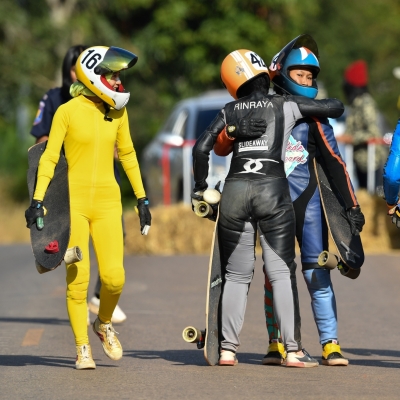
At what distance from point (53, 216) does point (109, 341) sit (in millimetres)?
856

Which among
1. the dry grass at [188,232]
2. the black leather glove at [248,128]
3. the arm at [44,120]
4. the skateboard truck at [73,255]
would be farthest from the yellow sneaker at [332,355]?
the dry grass at [188,232]

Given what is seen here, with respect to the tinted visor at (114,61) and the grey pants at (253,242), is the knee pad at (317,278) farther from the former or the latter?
the tinted visor at (114,61)

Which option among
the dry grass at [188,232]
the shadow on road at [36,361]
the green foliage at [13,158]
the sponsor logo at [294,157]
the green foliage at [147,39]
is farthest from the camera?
the green foliage at [147,39]

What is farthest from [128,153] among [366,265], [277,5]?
[277,5]

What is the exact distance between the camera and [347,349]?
9.23 meters

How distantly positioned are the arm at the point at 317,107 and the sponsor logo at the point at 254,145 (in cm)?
31

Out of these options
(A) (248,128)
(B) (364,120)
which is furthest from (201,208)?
(B) (364,120)

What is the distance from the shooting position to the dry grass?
17203 millimetres

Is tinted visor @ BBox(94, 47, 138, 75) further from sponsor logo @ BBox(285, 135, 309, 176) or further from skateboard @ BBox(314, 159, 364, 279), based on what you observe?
skateboard @ BBox(314, 159, 364, 279)

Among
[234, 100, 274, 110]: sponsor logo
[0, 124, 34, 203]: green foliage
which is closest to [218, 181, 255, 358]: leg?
[234, 100, 274, 110]: sponsor logo

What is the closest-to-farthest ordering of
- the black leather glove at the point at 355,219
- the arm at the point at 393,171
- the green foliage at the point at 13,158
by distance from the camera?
1. the arm at the point at 393,171
2. the black leather glove at the point at 355,219
3. the green foliage at the point at 13,158

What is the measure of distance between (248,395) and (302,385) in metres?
0.45

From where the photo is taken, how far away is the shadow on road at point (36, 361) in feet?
27.9

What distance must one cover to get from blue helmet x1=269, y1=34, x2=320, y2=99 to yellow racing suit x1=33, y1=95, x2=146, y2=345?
1069 mm
